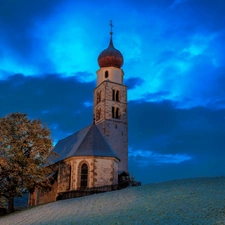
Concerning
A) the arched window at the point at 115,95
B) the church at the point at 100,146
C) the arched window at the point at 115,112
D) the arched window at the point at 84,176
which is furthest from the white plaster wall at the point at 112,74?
the arched window at the point at 84,176

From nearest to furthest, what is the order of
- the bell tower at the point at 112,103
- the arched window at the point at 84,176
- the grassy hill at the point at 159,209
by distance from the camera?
the grassy hill at the point at 159,209 → the arched window at the point at 84,176 → the bell tower at the point at 112,103

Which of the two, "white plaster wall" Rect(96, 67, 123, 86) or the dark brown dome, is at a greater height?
the dark brown dome

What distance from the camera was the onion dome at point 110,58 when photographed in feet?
188

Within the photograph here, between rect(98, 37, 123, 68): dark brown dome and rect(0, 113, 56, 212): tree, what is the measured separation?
28336 mm

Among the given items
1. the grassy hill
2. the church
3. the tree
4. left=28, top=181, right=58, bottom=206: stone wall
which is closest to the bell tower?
the church

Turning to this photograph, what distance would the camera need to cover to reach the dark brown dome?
57.2 meters

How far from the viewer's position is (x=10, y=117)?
101ft

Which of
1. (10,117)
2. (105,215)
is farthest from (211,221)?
(10,117)

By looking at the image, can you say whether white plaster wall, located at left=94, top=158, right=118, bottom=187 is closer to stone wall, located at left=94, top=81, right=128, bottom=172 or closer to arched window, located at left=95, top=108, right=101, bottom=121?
stone wall, located at left=94, top=81, right=128, bottom=172

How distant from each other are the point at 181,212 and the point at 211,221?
2.51 m

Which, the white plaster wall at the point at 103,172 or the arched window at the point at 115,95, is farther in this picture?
the arched window at the point at 115,95

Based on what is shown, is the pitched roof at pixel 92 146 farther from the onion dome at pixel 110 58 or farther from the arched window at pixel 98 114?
the onion dome at pixel 110 58

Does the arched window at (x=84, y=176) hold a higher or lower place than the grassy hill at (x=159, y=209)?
higher

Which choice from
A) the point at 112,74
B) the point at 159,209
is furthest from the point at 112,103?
the point at 159,209
